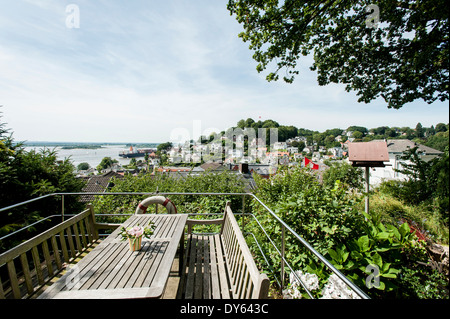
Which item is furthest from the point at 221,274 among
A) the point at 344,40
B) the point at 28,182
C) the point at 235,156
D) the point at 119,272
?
the point at 235,156

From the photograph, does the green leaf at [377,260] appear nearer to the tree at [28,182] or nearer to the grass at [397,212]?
the grass at [397,212]

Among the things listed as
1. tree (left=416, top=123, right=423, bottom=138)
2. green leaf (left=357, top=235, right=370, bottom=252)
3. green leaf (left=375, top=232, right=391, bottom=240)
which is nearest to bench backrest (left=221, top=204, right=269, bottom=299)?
green leaf (left=357, top=235, right=370, bottom=252)

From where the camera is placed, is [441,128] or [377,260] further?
[377,260]

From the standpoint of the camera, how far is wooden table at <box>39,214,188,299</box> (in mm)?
1320

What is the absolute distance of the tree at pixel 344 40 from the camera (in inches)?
214

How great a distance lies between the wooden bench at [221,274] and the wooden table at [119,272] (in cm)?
33

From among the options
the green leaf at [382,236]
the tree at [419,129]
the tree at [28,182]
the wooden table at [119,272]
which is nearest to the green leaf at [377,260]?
the green leaf at [382,236]

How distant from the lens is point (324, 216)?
106 inches

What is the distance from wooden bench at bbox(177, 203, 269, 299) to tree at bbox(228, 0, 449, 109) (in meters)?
5.54

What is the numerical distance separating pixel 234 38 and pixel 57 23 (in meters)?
5.09

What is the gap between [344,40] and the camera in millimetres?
7402

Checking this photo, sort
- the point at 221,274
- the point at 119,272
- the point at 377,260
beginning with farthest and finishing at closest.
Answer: the point at 377,260 < the point at 221,274 < the point at 119,272

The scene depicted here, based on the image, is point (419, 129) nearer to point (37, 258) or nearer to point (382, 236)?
point (382, 236)

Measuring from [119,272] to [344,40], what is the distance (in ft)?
30.6
